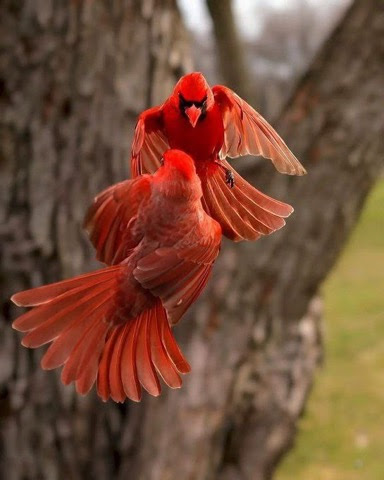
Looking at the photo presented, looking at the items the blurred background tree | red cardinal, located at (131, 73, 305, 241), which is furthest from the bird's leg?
the blurred background tree

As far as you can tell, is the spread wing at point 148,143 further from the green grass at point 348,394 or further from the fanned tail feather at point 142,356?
the green grass at point 348,394

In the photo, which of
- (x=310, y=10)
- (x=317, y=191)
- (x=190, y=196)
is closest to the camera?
(x=190, y=196)

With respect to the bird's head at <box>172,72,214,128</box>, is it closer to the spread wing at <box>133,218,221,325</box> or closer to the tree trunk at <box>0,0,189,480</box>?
the spread wing at <box>133,218,221,325</box>

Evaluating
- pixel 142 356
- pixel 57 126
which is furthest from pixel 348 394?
pixel 142 356

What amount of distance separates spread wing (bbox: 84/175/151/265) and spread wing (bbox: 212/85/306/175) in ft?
0.16

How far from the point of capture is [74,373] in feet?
1.10

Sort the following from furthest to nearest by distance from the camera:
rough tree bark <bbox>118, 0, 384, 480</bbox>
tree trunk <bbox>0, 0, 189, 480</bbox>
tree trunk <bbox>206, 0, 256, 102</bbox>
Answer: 1. tree trunk <bbox>206, 0, 256, 102</bbox>
2. rough tree bark <bbox>118, 0, 384, 480</bbox>
3. tree trunk <bbox>0, 0, 189, 480</bbox>

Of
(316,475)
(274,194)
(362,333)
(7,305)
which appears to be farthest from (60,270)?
(362,333)

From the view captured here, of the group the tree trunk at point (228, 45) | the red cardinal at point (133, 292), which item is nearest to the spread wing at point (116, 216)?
the red cardinal at point (133, 292)

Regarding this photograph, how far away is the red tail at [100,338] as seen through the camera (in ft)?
1.08

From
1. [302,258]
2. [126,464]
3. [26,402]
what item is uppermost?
[302,258]

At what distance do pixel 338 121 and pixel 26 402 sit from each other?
0.99 metres

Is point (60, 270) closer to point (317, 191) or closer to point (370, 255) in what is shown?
point (317, 191)

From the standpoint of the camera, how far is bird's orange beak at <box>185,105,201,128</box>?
12.2 inches
